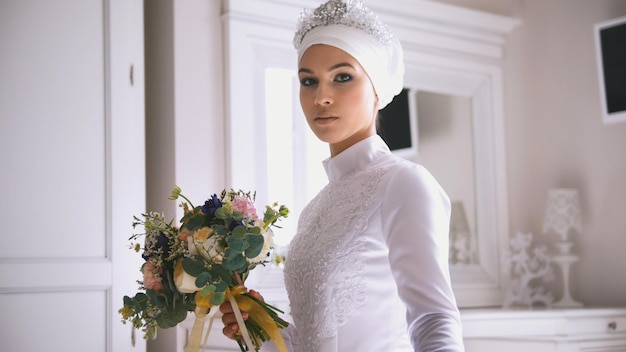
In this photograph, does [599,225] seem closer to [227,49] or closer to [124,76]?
[227,49]

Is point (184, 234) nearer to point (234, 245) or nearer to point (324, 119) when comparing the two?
point (234, 245)

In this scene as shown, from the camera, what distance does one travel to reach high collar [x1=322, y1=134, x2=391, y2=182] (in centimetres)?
177

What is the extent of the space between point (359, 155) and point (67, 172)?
4.68 feet

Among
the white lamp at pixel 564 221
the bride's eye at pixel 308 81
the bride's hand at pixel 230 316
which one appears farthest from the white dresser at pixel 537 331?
the bride's hand at pixel 230 316

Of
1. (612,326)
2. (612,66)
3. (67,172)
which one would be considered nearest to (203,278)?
(67,172)

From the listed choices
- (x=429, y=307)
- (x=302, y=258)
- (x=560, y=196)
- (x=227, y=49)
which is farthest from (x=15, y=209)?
(x=560, y=196)

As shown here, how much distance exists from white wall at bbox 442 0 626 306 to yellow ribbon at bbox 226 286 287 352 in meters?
2.89

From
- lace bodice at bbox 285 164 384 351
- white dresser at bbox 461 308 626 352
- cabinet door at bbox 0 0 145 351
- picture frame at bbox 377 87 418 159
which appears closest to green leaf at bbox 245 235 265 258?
lace bodice at bbox 285 164 384 351

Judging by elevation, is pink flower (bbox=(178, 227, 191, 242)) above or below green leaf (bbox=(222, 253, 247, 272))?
above

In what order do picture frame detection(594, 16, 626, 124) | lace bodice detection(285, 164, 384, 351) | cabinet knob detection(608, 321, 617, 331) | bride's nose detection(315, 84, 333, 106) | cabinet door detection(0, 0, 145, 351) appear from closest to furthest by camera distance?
lace bodice detection(285, 164, 384, 351) < bride's nose detection(315, 84, 333, 106) < cabinet door detection(0, 0, 145, 351) < cabinet knob detection(608, 321, 617, 331) < picture frame detection(594, 16, 626, 124)

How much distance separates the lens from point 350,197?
1688mm

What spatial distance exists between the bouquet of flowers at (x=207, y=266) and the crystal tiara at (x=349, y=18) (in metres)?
0.48

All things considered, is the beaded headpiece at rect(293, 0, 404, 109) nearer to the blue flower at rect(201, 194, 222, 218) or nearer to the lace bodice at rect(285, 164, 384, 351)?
the lace bodice at rect(285, 164, 384, 351)

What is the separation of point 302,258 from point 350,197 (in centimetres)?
17
